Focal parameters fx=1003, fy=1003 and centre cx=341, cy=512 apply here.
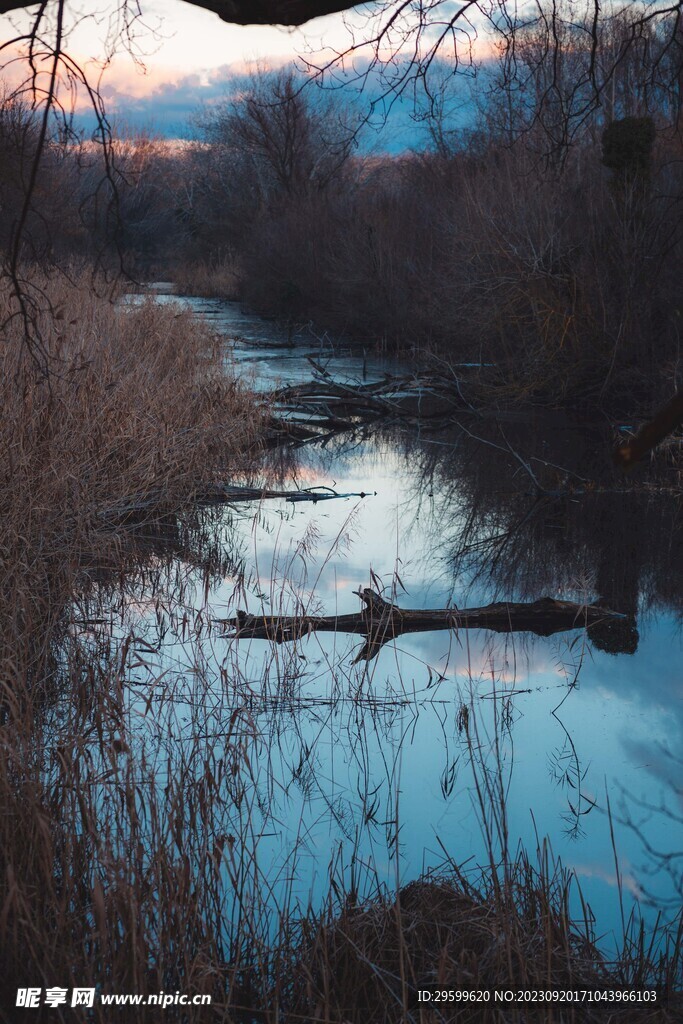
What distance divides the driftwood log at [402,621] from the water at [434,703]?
7cm

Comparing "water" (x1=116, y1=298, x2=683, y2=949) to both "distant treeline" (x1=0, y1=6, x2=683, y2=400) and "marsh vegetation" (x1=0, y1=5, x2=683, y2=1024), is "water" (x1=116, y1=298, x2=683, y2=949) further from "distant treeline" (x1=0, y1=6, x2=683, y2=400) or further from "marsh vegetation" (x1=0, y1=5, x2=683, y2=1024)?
"distant treeline" (x1=0, y1=6, x2=683, y2=400)

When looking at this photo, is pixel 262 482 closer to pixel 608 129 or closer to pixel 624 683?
pixel 624 683

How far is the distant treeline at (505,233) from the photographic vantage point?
545cm

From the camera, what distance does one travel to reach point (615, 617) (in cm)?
618

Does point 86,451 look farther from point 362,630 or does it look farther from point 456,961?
point 456,961

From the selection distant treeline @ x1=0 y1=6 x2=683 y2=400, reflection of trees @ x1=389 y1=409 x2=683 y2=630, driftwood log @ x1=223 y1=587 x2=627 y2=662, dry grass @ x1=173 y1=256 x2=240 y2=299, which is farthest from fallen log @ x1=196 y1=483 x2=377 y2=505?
dry grass @ x1=173 y1=256 x2=240 y2=299

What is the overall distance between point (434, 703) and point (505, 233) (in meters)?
10.4

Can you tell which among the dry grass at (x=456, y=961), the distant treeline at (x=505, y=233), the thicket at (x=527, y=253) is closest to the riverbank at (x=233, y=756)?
the dry grass at (x=456, y=961)

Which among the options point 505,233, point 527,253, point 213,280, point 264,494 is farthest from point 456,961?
point 213,280

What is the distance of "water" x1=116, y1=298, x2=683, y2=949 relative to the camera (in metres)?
3.75

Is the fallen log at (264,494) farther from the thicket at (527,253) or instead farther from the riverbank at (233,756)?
the thicket at (527,253)

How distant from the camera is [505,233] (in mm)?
13922

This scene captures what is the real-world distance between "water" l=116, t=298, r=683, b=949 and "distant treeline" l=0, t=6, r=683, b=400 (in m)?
2.10

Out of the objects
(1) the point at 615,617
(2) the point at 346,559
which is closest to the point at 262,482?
(2) the point at 346,559
